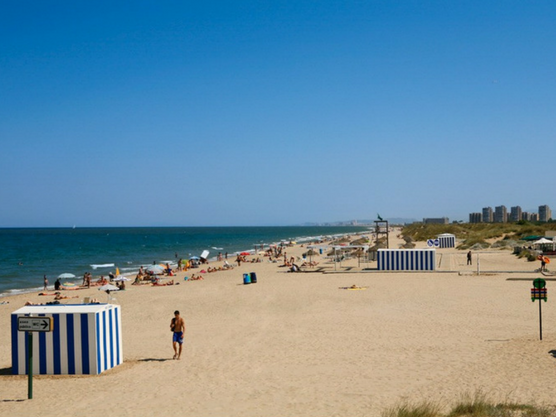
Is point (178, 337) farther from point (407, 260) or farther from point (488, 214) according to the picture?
point (488, 214)

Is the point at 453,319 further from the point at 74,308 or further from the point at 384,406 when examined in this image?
the point at 74,308

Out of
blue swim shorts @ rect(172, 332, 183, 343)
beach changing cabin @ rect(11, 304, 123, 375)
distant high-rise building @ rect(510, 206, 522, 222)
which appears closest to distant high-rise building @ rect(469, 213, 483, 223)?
distant high-rise building @ rect(510, 206, 522, 222)

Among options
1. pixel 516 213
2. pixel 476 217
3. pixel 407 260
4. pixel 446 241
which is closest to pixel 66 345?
pixel 407 260

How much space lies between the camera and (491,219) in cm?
18088

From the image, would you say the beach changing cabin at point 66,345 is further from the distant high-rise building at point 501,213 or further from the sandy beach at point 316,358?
the distant high-rise building at point 501,213

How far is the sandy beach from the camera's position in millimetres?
8648

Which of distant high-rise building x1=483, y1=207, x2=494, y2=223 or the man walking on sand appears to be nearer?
the man walking on sand

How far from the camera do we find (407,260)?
30562mm

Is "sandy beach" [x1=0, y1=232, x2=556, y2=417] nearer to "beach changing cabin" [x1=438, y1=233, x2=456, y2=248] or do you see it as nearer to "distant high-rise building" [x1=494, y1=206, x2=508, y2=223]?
"beach changing cabin" [x1=438, y1=233, x2=456, y2=248]

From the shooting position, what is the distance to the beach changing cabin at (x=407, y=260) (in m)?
30.2

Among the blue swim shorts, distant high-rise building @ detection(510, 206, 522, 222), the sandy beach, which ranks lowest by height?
the sandy beach

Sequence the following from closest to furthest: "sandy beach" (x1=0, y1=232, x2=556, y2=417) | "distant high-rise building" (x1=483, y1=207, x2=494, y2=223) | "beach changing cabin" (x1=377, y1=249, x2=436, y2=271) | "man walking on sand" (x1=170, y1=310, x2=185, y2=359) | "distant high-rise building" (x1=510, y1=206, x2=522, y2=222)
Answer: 1. "sandy beach" (x1=0, y1=232, x2=556, y2=417)
2. "man walking on sand" (x1=170, y1=310, x2=185, y2=359)
3. "beach changing cabin" (x1=377, y1=249, x2=436, y2=271)
4. "distant high-rise building" (x1=510, y1=206, x2=522, y2=222)
5. "distant high-rise building" (x1=483, y1=207, x2=494, y2=223)

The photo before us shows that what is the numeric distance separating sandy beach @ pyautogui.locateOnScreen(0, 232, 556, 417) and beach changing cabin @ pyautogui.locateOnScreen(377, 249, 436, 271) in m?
7.67

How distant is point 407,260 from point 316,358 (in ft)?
65.9
